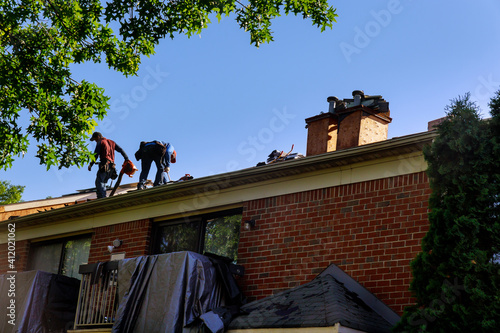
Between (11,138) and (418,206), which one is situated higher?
(11,138)

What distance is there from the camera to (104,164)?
14656 mm

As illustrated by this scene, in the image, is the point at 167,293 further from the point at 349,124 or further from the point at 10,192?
the point at 10,192

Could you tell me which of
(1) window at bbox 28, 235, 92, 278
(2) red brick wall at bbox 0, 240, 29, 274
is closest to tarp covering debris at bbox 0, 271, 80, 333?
(1) window at bbox 28, 235, 92, 278

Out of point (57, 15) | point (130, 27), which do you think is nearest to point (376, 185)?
point (130, 27)

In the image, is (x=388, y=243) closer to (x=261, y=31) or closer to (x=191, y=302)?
(x=191, y=302)

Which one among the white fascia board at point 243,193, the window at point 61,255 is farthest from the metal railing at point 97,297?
the window at point 61,255

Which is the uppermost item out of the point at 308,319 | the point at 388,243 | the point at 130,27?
the point at 130,27

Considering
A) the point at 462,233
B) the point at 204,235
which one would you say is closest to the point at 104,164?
the point at 204,235

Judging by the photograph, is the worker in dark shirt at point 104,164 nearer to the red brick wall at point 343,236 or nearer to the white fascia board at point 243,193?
the white fascia board at point 243,193

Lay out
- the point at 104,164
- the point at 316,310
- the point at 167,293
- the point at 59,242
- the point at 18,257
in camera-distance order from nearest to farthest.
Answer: the point at 316,310 → the point at 167,293 → the point at 59,242 → the point at 18,257 → the point at 104,164

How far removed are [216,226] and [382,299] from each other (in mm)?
3641

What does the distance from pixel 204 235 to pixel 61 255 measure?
401 centimetres

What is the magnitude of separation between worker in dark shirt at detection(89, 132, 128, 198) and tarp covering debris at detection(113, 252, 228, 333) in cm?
445

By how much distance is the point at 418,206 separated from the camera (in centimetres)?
898
